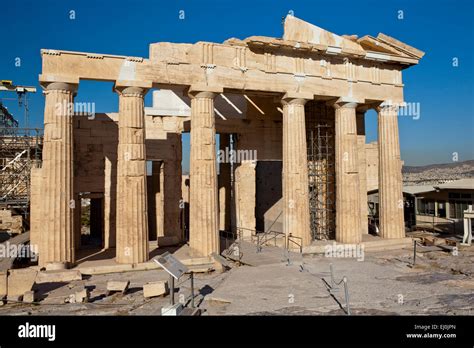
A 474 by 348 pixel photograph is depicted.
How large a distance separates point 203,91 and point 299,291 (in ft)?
30.5

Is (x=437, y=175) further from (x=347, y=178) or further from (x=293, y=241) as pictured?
(x=293, y=241)

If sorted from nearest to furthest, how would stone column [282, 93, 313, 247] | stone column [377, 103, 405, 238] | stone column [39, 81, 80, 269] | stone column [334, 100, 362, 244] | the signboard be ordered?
the signboard
stone column [39, 81, 80, 269]
stone column [282, 93, 313, 247]
stone column [334, 100, 362, 244]
stone column [377, 103, 405, 238]

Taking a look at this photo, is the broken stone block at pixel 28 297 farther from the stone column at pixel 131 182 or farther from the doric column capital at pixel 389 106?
the doric column capital at pixel 389 106

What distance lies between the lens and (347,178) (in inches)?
789

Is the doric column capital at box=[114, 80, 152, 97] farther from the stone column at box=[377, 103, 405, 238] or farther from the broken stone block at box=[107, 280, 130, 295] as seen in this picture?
the stone column at box=[377, 103, 405, 238]

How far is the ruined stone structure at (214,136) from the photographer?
15.3m

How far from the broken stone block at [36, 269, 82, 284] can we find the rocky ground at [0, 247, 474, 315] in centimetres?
48

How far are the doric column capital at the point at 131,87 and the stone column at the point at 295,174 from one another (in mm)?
A: 6514

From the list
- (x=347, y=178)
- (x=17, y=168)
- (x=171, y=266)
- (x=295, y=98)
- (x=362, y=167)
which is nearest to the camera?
(x=171, y=266)

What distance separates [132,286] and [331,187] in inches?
556

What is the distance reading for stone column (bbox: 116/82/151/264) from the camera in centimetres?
1573

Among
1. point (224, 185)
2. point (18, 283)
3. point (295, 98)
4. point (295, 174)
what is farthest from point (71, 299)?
point (224, 185)

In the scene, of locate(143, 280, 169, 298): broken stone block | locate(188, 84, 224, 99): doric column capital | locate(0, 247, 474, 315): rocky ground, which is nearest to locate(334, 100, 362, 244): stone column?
locate(0, 247, 474, 315): rocky ground
